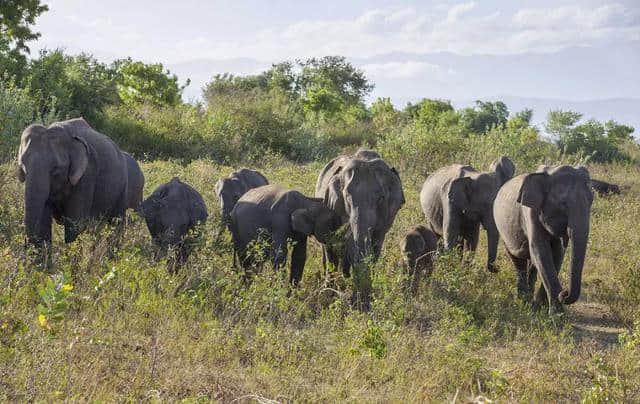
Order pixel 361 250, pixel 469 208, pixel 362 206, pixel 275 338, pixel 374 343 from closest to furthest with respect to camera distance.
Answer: pixel 374 343
pixel 275 338
pixel 361 250
pixel 362 206
pixel 469 208

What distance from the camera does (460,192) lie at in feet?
39.8

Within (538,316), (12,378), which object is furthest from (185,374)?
(538,316)

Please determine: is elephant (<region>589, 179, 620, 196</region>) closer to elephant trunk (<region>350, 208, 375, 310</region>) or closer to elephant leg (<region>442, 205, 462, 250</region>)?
elephant leg (<region>442, 205, 462, 250</region>)

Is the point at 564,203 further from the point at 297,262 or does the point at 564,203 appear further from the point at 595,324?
the point at 297,262

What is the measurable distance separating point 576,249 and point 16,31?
23.8 metres

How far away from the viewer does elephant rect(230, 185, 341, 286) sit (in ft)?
31.1

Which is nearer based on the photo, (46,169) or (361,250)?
(361,250)

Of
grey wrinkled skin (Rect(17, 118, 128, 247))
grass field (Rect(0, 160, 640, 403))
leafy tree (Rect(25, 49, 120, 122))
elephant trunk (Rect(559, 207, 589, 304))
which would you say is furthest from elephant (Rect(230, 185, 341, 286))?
leafy tree (Rect(25, 49, 120, 122))

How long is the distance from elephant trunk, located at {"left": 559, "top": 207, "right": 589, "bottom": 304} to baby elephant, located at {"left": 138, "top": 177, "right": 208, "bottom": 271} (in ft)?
14.6

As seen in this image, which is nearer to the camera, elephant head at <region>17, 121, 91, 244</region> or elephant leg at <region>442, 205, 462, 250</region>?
elephant head at <region>17, 121, 91, 244</region>

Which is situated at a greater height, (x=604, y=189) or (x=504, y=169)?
(x=504, y=169)

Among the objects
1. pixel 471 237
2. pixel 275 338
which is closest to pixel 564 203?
pixel 471 237

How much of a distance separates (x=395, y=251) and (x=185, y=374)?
622 cm

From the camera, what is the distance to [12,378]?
541 centimetres
